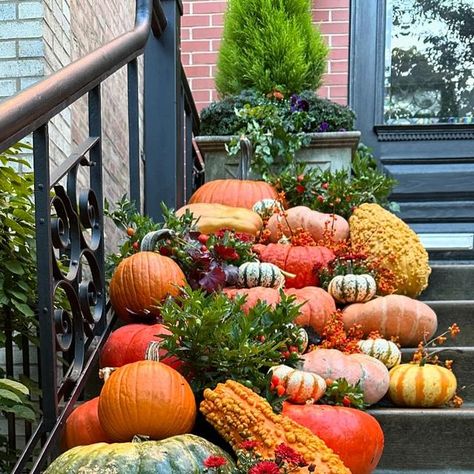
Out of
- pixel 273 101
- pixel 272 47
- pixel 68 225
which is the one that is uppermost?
pixel 272 47

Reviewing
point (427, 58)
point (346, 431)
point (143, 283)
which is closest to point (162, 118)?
point (143, 283)

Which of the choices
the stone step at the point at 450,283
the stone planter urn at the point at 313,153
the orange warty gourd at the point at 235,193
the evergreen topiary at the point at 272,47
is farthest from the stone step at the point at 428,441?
the evergreen topiary at the point at 272,47

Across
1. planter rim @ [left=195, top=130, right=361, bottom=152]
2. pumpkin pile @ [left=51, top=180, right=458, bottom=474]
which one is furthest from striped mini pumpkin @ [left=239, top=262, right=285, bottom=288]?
planter rim @ [left=195, top=130, right=361, bottom=152]

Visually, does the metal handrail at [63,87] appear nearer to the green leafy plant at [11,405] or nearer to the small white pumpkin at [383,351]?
the green leafy plant at [11,405]

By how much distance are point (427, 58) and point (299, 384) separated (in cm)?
341

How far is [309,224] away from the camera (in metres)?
2.94

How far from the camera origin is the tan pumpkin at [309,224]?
2.92 meters

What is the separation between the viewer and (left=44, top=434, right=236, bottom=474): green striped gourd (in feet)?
4.63

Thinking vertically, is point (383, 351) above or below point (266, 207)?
below

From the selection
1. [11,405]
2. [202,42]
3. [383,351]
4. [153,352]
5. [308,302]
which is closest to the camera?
[11,405]

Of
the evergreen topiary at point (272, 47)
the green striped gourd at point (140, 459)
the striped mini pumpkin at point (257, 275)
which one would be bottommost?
the green striped gourd at point (140, 459)

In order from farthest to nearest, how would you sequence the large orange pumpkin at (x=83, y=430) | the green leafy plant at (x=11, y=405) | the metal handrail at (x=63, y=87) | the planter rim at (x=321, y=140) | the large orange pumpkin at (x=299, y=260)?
1. the planter rim at (x=321, y=140)
2. the large orange pumpkin at (x=299, y=260)
3. the large orange pumpkin at (x=83, y=430)
4. the green leafy plant at (x=11, y=405)
5. the metal handrail at (x=63, y=87)

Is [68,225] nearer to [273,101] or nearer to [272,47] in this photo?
[273,101]

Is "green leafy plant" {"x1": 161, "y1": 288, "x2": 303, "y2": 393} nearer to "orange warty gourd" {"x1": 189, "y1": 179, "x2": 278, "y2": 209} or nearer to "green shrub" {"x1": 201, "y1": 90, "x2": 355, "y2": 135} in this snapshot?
"orange warty gourd" {"x1": 189, "y1": 179, "x2": 278, "y2": 209}
